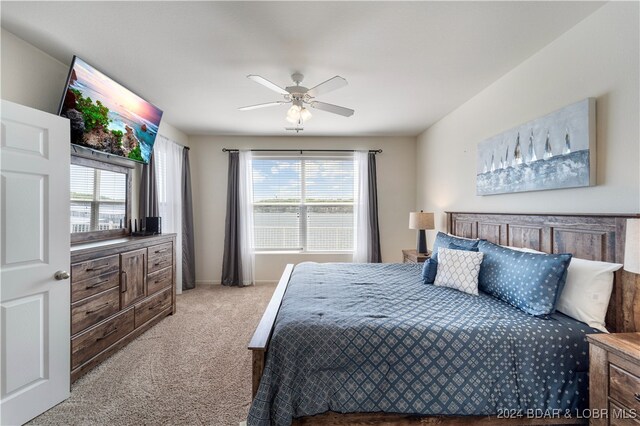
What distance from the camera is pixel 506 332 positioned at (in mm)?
1584

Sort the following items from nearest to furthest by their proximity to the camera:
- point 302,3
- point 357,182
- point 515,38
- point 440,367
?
point 440,367
point 302,3
point 515,38
point 357,182

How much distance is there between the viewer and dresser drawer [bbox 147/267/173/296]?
3.17 meters

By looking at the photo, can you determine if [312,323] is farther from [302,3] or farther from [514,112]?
[514,112]

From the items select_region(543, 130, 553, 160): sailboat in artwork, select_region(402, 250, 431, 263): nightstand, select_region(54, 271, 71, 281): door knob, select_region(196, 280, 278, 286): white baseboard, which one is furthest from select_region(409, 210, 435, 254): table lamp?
select_region(54, 271, 71, 281): door knob

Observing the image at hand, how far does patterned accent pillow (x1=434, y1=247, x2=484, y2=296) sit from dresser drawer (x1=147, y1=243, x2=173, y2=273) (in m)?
3.06

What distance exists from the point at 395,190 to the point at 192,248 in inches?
147

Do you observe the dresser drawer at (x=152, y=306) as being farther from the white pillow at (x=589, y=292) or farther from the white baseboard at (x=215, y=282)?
the white pillow at (x=589, y=292)

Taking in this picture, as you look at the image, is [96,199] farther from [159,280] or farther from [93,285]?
[159,280]

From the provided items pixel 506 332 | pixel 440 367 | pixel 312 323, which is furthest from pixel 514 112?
pixel 312 323

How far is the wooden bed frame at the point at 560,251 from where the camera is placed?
5.04 feet

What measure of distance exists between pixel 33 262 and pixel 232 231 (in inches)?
118

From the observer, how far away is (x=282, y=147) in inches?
197

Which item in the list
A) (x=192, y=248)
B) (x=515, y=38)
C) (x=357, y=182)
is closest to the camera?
(x=515, y=38)

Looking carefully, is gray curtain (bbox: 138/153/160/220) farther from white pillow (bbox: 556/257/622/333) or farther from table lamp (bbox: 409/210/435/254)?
white pillow (bbox: 556/257/622/333)
